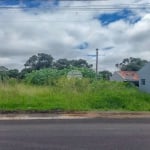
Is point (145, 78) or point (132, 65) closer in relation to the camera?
point (145, 78)

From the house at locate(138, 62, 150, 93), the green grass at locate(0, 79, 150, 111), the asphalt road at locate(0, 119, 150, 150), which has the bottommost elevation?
the asphalt road at locate(0, 119, 150, 150)

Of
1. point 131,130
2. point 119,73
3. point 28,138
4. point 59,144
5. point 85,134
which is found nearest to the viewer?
point 59,144

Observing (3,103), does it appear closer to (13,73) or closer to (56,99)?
(56,99)

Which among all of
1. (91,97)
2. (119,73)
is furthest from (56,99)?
(119,73)

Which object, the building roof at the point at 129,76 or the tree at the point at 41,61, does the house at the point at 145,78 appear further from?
the tree at the point at 41,61

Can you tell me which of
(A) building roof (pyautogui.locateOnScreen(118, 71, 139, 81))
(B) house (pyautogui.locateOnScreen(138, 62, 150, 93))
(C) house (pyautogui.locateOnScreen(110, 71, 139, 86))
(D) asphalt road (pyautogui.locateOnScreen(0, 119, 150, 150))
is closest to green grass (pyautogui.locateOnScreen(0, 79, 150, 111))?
(D) asphalt road (pyautogui.locateOnScreen(0, 119, 150, 150))

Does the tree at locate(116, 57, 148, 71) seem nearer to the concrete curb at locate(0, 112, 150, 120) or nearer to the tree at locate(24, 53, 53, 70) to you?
the tree at locate(24, 53, 53, 70)

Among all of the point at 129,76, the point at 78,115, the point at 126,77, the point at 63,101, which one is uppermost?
the point at 129,76

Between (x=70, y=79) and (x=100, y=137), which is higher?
(x=70, y=79)

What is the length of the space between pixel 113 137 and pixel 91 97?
1164cm

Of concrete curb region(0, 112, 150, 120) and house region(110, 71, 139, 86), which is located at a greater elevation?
house region(110, 71, 139, 86)

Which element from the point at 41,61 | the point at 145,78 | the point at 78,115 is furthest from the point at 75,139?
the point at 41,61

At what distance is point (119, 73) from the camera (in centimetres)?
6850

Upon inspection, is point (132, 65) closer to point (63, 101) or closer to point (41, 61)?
point (41, 61)
